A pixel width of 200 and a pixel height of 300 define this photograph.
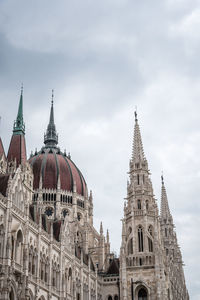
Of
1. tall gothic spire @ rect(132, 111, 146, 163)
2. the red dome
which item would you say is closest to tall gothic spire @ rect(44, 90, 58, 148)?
the red dome

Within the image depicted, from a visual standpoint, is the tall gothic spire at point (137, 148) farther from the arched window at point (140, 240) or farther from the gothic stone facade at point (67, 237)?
the arched window at point (140, 240)

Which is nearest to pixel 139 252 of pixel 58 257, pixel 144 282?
pixel 144 282

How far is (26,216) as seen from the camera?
4681 centimetres

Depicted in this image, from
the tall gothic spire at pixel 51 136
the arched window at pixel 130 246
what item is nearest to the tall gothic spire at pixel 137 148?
the arched window at pixel 130 246

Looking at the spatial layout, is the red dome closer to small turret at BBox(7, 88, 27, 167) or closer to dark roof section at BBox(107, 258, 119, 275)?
small turret at BBox(7, 88, 27, 167)

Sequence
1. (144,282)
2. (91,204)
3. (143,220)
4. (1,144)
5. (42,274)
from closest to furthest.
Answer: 1. (42,274)
2. (1,144)
3. (144,282)
4. (143,220)
5. (91,204)

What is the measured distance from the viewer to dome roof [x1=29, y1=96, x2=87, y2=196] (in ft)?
290

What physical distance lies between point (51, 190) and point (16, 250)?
43044 mm

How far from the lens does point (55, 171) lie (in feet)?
295

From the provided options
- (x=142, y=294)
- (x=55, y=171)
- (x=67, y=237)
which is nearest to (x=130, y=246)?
(x=142, y=294)

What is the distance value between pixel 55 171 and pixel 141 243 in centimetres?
2614

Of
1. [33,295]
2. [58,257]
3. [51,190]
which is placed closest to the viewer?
[33,295]

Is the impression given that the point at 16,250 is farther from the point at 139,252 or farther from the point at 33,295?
the point at 139,252

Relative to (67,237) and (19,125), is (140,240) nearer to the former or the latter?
(67,237)
